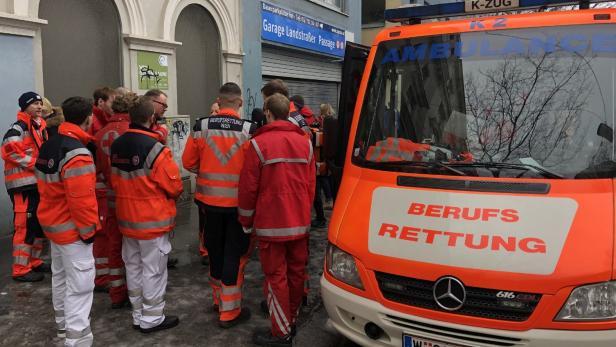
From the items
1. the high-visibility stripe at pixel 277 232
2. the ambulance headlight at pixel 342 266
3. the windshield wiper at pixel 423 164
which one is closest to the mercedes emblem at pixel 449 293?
the ambulance headlight at pixel 342 266

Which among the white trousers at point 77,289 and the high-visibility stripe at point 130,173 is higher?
the high-visibility stripe at point 130,173

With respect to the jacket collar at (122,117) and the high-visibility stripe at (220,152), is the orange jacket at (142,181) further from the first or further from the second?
the jacket collar at (122,117)

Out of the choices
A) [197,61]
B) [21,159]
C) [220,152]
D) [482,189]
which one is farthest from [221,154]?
[197,61]

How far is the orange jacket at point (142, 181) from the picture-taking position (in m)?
3.60

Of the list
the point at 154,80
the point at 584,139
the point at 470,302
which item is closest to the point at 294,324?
the point at 470,302

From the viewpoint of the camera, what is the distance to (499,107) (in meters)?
3.27

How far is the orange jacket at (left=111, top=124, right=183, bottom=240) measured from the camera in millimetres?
3600

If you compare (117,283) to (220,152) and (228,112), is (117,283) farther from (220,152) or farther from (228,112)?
(228,112)

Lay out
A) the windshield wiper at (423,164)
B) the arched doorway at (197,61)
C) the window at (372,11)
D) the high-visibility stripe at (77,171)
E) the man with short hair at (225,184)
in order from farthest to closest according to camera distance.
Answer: the window at (372,11) < the arched doorway at (197,61) < the man with short hair at (225,184) < the high-visibility stripe at (77,171) < the windshield wiper at (423,164)

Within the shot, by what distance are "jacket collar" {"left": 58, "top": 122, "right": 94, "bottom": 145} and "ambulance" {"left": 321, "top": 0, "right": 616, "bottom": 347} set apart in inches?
74.3

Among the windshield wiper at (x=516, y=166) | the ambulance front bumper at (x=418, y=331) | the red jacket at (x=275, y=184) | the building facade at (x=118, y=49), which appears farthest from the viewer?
the building facade at (x=118, y=49)

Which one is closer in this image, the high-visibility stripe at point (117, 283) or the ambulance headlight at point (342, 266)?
the ambulance headlight at point (342, 266)

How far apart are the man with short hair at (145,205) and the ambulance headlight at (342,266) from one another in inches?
53.3

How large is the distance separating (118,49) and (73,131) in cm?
495
